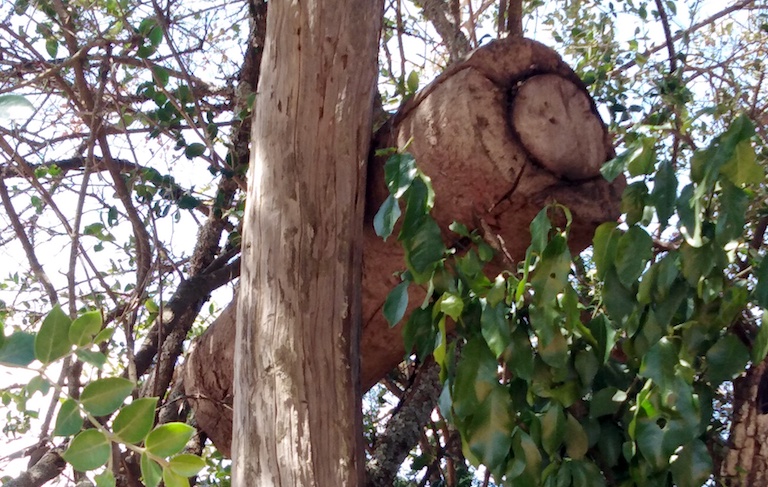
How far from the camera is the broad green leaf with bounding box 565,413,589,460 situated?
45.2 inches

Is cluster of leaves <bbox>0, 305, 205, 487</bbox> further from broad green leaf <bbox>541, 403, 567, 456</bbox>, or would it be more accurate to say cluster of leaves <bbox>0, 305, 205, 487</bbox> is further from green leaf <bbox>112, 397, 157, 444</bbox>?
broad green leaf <bbox>541, 403, 567, 456</bbox>

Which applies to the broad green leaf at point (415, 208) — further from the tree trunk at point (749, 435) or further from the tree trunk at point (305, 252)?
the tree trunk at point (749, 435)

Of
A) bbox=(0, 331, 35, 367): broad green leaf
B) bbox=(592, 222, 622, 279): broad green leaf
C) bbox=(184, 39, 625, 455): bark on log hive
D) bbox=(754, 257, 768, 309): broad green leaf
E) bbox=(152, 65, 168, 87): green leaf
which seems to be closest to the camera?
bbox=(0, 331, 35, 367): broad green leaf

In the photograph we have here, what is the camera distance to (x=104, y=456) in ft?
2.46

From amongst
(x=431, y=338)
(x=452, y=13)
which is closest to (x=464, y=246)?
(x=431, y=338)

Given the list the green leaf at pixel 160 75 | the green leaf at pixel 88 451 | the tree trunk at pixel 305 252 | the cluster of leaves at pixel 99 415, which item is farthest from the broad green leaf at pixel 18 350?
the green leaf at pixel 160 75

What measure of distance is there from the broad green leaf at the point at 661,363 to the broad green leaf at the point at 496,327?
0.19m

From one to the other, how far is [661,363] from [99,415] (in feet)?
2.37

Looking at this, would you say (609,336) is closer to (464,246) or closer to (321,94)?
(464,246)

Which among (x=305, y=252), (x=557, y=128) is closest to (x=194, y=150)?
(x=305, y=252)

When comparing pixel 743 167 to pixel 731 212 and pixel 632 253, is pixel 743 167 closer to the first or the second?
pixel 731 212

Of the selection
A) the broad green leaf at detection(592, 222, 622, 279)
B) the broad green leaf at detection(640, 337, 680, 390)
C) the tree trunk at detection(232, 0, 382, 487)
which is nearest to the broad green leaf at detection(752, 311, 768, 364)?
the broad green leaf at detection(640, 337, 680, 390)

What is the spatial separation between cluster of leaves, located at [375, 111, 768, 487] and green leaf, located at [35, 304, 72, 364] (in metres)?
0.50

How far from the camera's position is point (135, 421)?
77 cm
